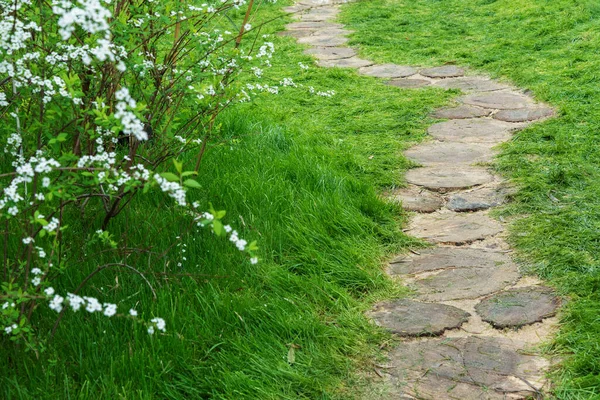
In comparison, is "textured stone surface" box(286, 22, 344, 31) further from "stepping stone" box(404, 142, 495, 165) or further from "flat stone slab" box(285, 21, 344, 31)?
"stepping stone" box(404, 142, 495, 165)

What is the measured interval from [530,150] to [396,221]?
4.10 feet

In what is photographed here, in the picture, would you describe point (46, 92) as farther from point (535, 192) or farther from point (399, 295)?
point (535, 192)

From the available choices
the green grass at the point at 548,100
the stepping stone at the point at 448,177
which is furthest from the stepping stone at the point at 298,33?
the stepping stone at the point at 448,177

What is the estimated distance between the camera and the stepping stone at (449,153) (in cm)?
452

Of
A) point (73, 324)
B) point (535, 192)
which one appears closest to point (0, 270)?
point (73, 324)

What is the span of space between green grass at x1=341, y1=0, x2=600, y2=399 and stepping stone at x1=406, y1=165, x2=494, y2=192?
15 cm

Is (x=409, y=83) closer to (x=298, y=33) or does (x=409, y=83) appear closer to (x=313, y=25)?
(x=298, y=33)

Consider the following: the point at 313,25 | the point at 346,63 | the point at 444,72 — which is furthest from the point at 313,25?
the point at 444,72

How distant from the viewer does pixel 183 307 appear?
265 cm

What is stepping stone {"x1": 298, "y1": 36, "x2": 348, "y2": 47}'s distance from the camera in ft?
27.0

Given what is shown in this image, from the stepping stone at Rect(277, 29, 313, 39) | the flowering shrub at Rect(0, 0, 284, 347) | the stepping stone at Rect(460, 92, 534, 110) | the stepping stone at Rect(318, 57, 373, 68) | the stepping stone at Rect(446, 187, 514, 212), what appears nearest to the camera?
the flowering shrub at Rect(0, 0, 284, 347)

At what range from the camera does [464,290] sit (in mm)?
3064

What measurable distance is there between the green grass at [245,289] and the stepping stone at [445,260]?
0.10 meters

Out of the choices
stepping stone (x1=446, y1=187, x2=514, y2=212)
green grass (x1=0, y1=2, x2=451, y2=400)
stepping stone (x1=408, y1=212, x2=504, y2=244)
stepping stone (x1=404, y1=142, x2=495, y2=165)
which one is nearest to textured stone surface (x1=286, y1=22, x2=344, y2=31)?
stepping stone (x1=404, y1=142, x2=495, y2=165)
